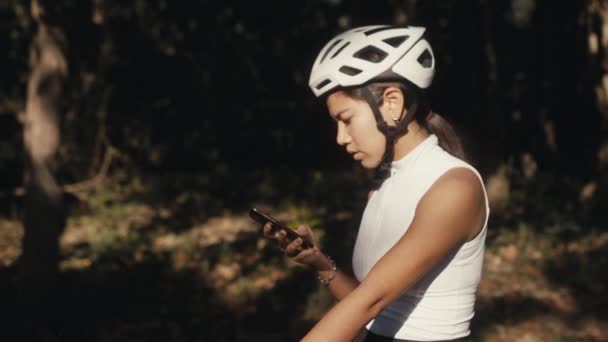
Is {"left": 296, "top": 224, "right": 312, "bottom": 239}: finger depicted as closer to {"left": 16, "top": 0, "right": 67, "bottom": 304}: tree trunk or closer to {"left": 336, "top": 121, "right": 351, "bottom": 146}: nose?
{"left": 336, "top": 121, "right": 351, "bottom": 146}: nose

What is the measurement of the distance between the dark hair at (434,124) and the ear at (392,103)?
15 mm

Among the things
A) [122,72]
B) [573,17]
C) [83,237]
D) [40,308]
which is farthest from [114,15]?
[573,17]

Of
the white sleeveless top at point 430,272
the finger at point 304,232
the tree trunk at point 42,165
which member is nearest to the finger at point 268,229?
the finger at point 304,232

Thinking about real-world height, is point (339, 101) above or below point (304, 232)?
above

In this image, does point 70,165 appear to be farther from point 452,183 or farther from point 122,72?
point 452,183

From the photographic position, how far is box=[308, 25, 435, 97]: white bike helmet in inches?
73.8

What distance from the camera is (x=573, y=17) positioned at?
917 cm

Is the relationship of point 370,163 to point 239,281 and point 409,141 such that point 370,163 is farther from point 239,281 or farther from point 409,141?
point 239,281

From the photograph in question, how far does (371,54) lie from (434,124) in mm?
295

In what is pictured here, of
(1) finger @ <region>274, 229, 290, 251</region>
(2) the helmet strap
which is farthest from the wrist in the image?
(2) the helmet strap

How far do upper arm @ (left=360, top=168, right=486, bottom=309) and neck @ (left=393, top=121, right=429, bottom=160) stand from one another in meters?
0.33

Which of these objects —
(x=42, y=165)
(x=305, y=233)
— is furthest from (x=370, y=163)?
(x=42, y=165)

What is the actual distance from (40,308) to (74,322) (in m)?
0.29

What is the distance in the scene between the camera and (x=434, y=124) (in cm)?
192
